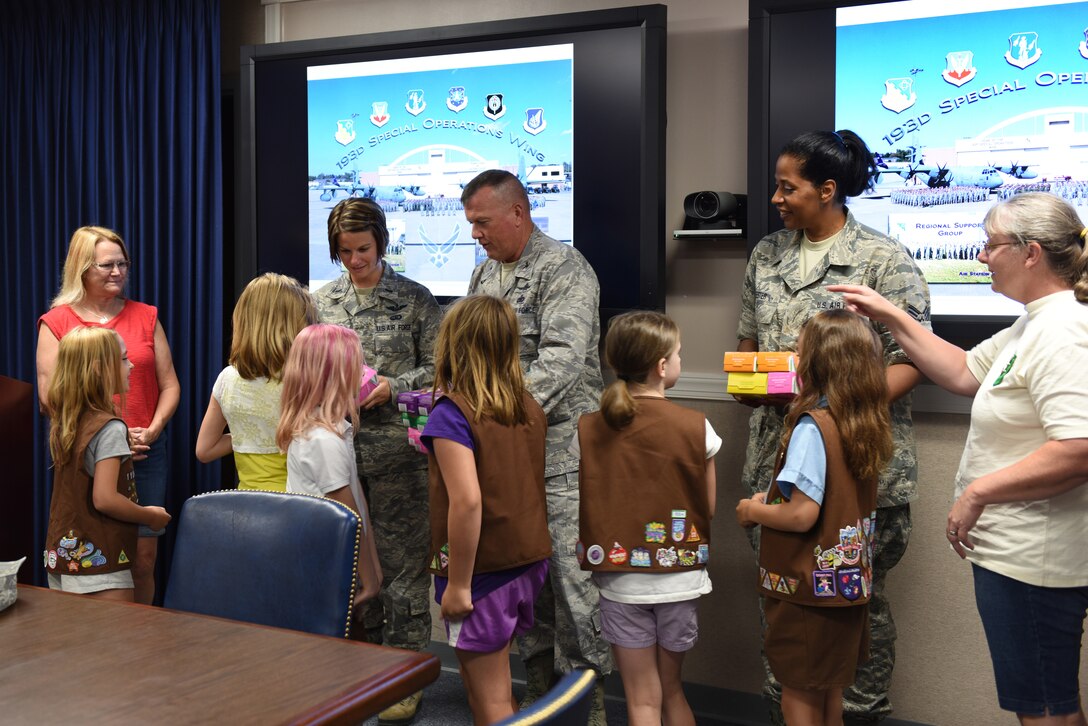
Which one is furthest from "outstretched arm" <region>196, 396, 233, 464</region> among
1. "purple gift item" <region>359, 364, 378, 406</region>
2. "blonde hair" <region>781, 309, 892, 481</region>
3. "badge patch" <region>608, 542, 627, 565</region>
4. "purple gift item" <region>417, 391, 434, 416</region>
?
"blonde hair" <region>781, 309, 892, 481</region>

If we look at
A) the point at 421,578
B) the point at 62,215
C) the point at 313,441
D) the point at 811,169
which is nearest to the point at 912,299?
the point at 811,169

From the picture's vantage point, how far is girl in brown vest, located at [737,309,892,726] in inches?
88.2

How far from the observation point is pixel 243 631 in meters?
1.62

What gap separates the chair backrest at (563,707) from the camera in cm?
95

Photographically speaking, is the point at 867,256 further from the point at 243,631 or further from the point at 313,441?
the point at 243,631

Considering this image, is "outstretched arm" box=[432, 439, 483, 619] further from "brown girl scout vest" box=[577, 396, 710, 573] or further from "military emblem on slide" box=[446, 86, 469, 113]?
"military emblem on slide" box=[446, 86, 469, 113]

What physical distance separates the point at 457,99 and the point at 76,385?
160 cm

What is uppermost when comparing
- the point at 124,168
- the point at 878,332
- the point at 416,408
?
the point at 124,168

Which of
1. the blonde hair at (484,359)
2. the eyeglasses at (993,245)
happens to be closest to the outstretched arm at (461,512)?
the blonde hair at (484,359)

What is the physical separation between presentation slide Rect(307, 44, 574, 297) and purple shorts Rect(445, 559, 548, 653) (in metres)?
1.35

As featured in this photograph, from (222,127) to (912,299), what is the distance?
2829 mm

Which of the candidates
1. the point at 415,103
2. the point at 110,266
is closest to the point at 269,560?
the point at 110,266

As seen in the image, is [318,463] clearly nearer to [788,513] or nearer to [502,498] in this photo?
[502,498]

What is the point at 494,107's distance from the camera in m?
3.57
